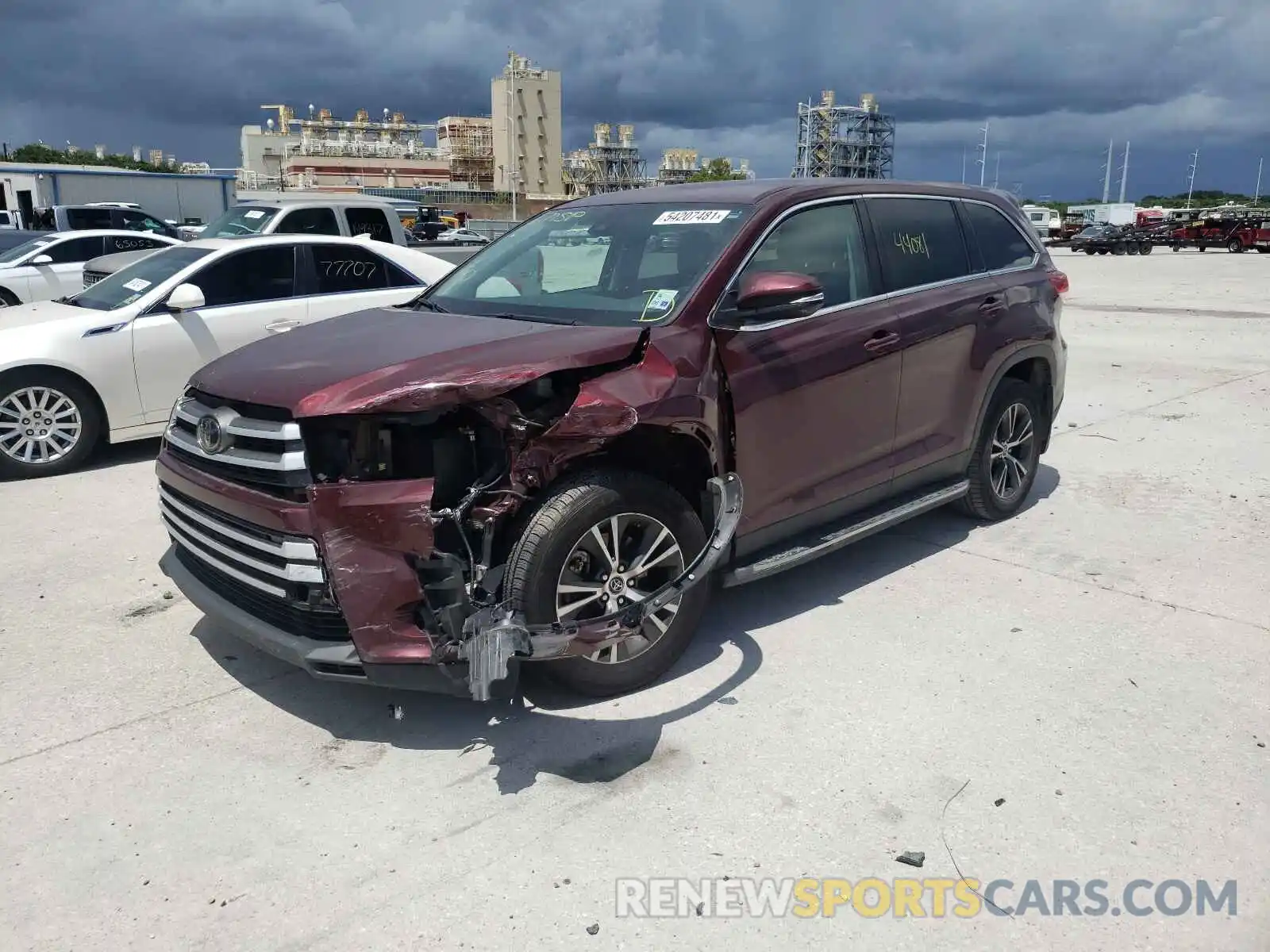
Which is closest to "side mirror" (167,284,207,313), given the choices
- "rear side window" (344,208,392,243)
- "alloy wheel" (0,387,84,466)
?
"alloy wheel" (0,387,84,466)

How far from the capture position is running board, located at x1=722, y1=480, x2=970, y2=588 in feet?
13.5

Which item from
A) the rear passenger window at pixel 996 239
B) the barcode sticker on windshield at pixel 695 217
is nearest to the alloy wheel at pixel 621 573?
the barcode sticker on windshield at pixel 695 217

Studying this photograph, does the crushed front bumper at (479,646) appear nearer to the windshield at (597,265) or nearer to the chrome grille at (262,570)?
the chrome grille at (262,570)

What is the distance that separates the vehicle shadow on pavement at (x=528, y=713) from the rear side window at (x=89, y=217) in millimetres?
21399

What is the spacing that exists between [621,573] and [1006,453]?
123 inches

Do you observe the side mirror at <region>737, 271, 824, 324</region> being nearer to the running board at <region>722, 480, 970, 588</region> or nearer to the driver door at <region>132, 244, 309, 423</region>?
the running board at <region>722, 480, 970, 588</region>

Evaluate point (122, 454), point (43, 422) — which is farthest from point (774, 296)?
point (122, 454)

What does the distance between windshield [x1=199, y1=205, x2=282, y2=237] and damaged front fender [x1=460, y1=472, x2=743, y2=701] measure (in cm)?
1026

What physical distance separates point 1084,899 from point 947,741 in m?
0.83

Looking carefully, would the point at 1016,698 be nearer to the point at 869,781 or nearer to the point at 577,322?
the point at 869,781

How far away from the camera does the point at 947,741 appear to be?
353 centimetres

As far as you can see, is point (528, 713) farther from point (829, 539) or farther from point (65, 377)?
point (65, 377)

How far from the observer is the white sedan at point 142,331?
6.96 m

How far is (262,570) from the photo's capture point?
11.1 feet
